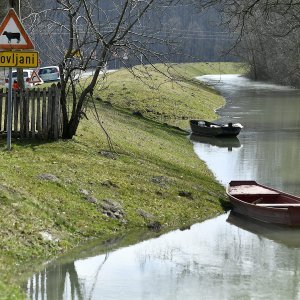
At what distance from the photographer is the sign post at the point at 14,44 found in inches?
629

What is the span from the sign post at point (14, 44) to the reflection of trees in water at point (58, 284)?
530 cm

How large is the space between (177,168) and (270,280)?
9.21 meters

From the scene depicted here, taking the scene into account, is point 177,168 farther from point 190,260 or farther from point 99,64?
point 190,260

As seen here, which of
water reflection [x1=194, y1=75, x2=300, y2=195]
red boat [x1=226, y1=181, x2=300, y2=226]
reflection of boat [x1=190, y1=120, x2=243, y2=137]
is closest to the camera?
red boat [x1=226, y1=181, x2=300, y2=226]

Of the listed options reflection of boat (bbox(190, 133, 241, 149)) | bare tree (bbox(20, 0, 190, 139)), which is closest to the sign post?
bare tree (bbox(20, 0, 190, 139))

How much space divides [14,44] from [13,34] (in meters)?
0.20

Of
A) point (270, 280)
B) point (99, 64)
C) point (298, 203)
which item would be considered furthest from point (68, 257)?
point (99, 64)

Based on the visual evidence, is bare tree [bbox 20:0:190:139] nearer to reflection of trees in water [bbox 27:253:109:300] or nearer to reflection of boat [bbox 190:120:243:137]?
reflection of trees in water [bbox 27:253:109:300]

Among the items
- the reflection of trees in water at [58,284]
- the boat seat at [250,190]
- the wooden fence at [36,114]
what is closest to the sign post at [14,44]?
the wooden fence at [36,114]

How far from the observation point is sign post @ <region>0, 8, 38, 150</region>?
1597cm

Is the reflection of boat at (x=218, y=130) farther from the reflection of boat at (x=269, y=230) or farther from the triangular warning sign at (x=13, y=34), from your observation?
the triangular warning sign at (x=13, y=34)

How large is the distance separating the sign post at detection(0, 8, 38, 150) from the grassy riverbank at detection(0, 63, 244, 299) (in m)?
2.05

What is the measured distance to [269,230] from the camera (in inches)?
654

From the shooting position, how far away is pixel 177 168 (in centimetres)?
2167
